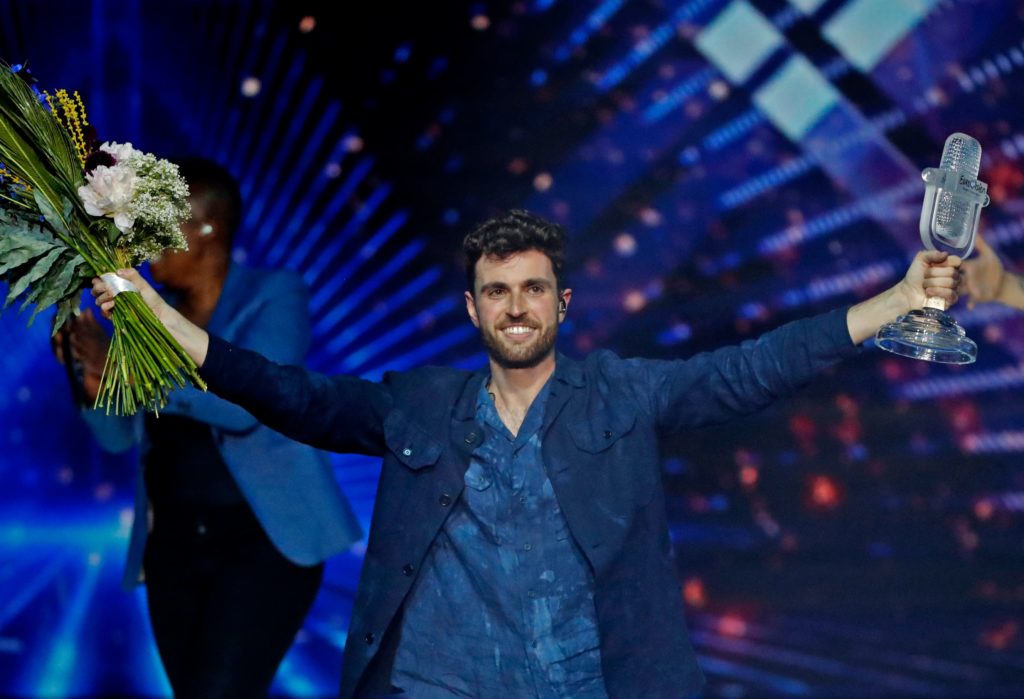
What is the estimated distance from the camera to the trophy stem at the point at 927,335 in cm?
266

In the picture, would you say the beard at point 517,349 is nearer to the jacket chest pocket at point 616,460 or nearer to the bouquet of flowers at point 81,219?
the jacket chest pocket at point 616,460

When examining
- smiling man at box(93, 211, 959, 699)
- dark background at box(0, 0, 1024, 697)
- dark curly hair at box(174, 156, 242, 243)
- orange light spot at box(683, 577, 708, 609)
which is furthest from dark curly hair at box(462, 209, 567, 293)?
orange light spot at box(683, 577, 708, 609)

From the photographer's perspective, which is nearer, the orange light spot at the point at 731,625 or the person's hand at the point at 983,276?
the person's hand at the point at 983,276

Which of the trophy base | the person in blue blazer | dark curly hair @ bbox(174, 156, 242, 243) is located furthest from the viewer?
dark curly hair @ bbox(174, 156, 242, 243)

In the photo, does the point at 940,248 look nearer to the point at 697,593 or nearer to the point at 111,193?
the point at 111,193

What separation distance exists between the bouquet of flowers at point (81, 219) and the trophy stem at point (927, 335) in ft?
4.36

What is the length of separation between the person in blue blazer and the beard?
88 cm

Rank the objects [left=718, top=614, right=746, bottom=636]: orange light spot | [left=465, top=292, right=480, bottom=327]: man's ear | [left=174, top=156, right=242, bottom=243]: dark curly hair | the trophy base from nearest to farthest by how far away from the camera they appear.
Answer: the trophy base, [left=465, top=292, right=480, bottom=327]: man's ear, [left=174, top=156, right=242, bottom=243]: dark curly hair, [left=718, top=614, right=746, bottom=636]: orange light spot

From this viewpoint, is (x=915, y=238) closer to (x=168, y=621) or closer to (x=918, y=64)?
(x=918, y=64)

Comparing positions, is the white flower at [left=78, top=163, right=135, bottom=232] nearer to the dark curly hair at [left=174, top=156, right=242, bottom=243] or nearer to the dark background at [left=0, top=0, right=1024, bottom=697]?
the dark curly hair at [left=174, top=156, right=242, bottom=243]

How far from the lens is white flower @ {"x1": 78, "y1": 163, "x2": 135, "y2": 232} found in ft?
8.82

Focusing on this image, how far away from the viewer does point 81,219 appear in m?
2.77

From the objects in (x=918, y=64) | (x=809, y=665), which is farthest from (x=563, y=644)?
(x=918, y=64)

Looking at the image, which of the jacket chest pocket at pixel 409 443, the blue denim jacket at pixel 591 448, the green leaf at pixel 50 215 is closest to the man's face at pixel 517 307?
the blue denim jacket at pixel 591 448
